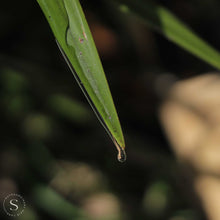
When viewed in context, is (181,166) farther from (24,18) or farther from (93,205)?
(24,18)

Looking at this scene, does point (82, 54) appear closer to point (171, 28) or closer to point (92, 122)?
point (171, 28)

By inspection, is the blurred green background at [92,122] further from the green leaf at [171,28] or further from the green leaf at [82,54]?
the green leaf at [82,54]

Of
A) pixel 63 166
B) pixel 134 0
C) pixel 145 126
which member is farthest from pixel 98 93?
pixel 145 126

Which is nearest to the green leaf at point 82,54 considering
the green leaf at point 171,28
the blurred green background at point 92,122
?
the green leaf at point 171,28
